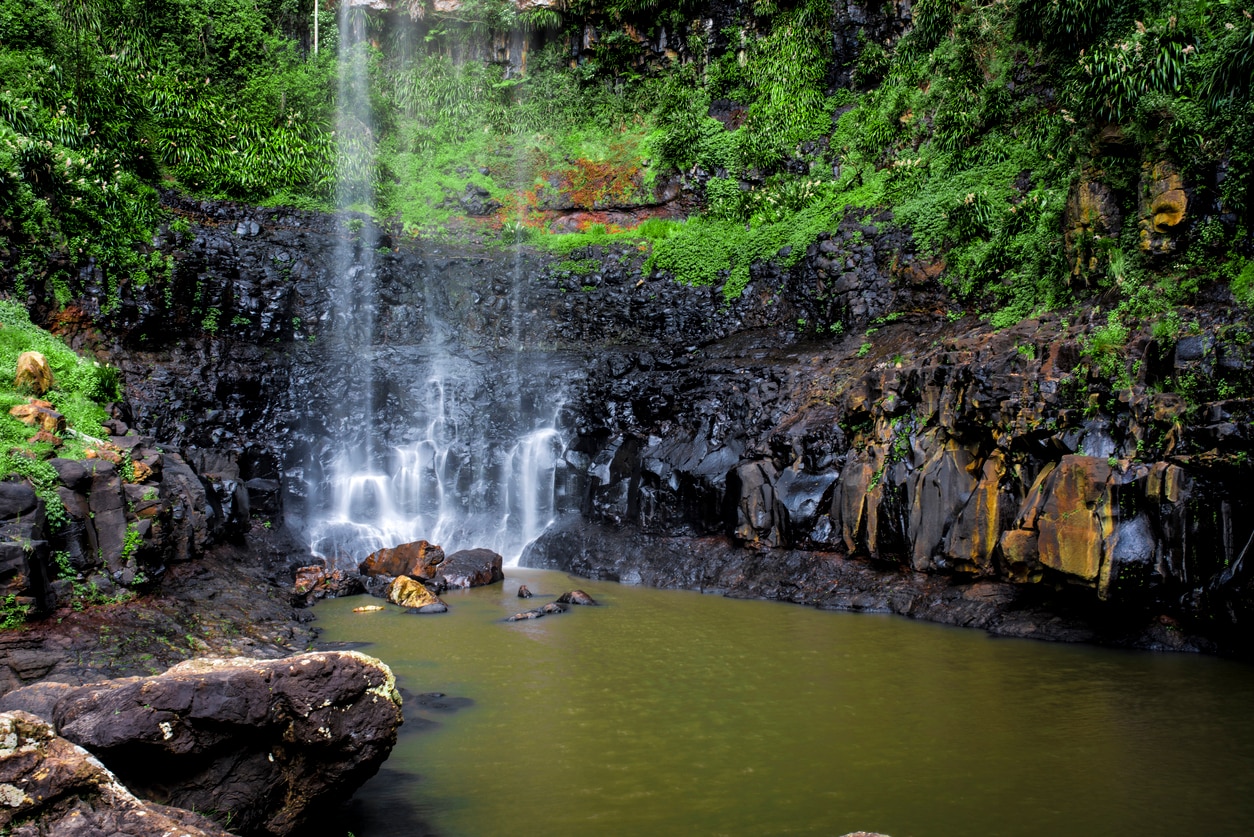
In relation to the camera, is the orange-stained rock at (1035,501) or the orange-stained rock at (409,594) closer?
the orange-stained rock at (1035,501)

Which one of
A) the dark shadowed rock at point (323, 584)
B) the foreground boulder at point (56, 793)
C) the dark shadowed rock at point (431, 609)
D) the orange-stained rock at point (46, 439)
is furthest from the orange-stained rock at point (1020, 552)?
the orange-stained rock at point (46, 439)

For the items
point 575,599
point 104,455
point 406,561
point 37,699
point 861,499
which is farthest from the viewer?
point 406,561

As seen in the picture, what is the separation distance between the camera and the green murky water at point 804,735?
6.04m

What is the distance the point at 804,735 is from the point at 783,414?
10534mm

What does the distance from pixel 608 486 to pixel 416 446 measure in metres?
5.61

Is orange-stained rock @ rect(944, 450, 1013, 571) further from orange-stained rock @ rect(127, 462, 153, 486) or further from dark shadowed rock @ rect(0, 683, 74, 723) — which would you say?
orange-stained rock @ rect(127, 462, 153, 486)

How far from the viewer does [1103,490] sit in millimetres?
10633

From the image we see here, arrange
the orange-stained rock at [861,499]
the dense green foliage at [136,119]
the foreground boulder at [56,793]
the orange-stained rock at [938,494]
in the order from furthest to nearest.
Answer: the dense green foliage at [136,119] < the orange-stained rock at [861,499] < the orange-stained rock at [938,494] < the foreground boulder at [56,793]

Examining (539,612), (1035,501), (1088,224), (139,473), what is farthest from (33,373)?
(1088,224)

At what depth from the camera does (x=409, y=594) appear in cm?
1374

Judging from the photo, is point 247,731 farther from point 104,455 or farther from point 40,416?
point 40,416

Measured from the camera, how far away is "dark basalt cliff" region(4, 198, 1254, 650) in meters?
10.5

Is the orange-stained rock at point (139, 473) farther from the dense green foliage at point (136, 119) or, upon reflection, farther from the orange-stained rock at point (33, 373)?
the dense green foliage at point (136, 119)

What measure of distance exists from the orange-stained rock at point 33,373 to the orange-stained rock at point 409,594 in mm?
6110
